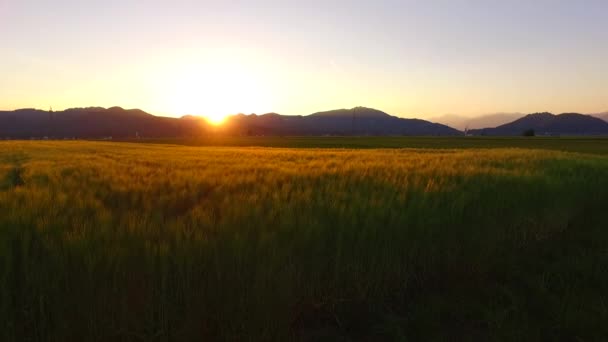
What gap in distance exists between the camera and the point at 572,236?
243 inches

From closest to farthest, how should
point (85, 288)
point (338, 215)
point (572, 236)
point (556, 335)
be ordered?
point (85, 288)
point (556, 335)
point (338, 215)
point (572, 236)

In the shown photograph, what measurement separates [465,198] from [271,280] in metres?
3.18

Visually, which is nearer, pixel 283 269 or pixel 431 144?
pixel 283 269

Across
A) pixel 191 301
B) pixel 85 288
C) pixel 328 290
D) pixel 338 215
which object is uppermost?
pixel 338 215

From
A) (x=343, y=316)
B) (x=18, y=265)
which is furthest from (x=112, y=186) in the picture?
(x=343, y=316)

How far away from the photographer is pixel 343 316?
332cm

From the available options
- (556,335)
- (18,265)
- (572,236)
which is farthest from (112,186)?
(572,236)

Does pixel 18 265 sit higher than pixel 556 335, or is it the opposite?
pixel 18 265

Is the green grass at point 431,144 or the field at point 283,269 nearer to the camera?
the field at point 283,269

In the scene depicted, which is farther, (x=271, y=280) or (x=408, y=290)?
(x=408, y=290)

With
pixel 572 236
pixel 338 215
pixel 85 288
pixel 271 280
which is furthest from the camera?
pixel 572 236

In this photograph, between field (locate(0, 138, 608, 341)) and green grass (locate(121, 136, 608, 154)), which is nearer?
field (locate(0, 138, 608, 341))

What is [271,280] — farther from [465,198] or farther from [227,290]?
[465,198]

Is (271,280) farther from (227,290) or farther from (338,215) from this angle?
(338,215)
